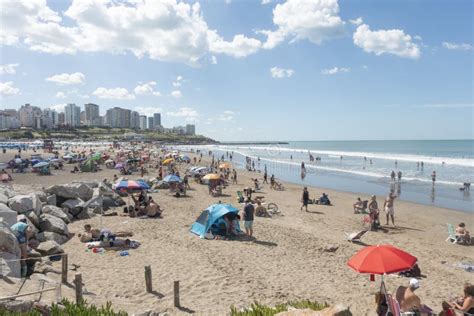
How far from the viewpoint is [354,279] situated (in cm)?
970

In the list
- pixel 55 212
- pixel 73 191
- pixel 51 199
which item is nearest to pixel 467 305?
pixel 55 212

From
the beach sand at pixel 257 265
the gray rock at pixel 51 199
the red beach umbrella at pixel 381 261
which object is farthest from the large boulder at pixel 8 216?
the red beach umbrella at pixel 381 261

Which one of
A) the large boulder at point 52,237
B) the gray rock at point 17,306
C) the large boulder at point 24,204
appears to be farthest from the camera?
the large boulder at point 24,204

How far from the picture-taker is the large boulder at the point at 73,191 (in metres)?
16.7

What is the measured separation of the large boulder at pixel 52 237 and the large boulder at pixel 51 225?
0.22 m

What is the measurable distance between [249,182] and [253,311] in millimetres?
26127

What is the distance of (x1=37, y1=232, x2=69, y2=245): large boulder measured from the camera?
11.8 metres

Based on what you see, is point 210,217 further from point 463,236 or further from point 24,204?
point 463,236

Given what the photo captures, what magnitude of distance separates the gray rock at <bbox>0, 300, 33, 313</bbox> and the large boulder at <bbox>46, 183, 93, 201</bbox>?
11.3 metres

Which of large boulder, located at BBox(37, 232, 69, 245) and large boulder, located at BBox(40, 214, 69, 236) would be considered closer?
large boulder, located at BBox(37, 232, 69, 245)

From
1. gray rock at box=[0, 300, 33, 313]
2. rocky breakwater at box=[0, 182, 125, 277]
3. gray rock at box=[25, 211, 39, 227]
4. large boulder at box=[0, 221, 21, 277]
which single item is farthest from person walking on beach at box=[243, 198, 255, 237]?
gray rock at box=[0, 300, 33, 313]

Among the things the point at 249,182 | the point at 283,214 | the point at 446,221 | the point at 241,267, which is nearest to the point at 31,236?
the point at 241,267

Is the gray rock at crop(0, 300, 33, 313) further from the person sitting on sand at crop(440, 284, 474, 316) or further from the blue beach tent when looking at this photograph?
the blue beach tent

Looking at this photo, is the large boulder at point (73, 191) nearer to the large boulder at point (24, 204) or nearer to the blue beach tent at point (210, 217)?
the large boulder at point (24, 204)
